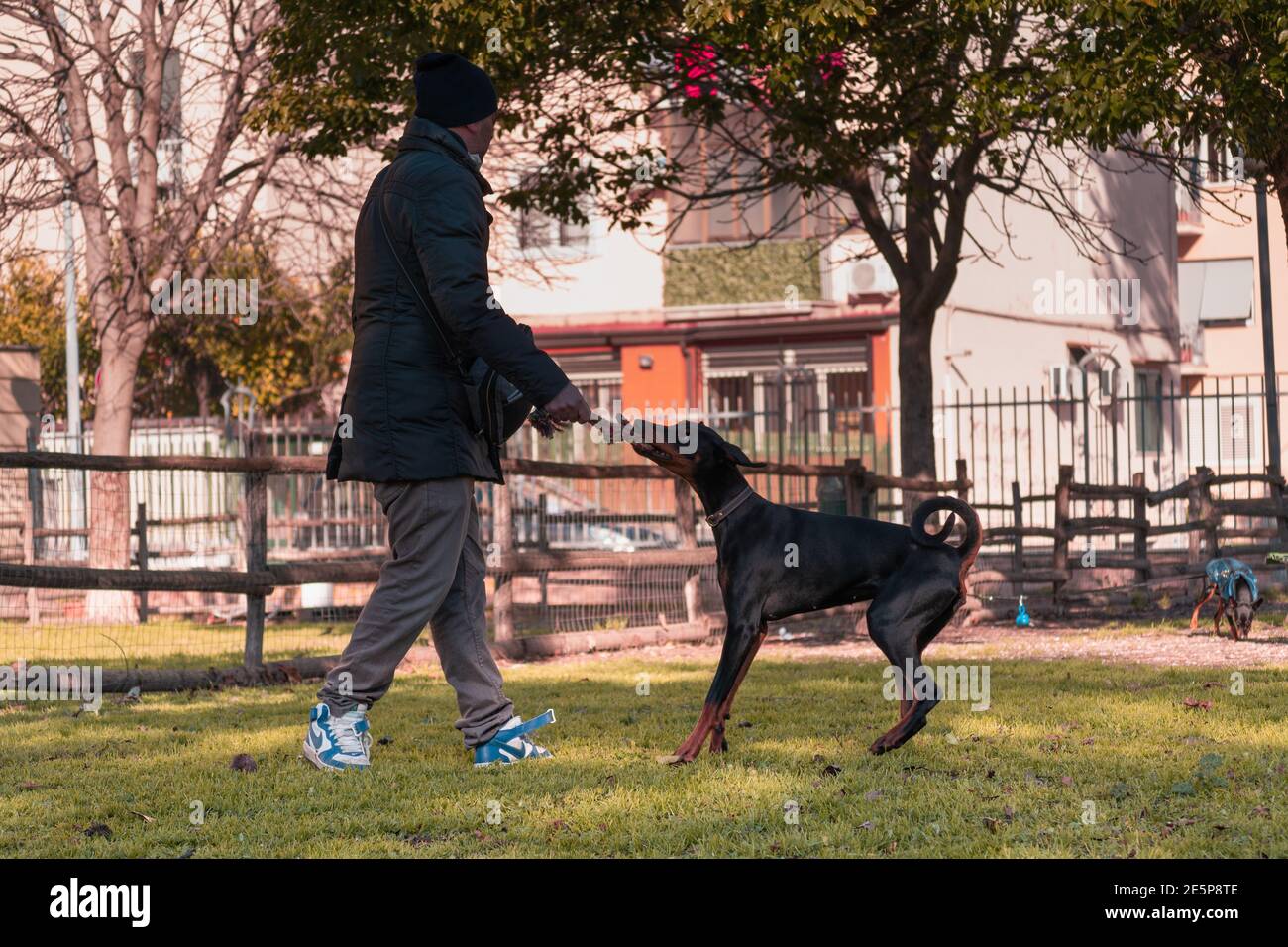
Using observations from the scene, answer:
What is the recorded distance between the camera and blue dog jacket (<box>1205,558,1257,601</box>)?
11.5 metres

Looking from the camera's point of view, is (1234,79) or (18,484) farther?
(18,484)

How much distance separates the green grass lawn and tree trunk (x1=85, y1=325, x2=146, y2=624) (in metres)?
6.28

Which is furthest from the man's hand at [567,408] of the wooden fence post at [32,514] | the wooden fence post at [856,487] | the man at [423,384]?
the wooden fence post at [32,514]

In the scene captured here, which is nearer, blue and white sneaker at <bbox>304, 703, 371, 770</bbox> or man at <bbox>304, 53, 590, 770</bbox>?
man at <bbox>304, 53, 590, 770</bbox>

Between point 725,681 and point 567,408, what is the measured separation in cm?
129

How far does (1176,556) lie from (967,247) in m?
8.68

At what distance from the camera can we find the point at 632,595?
12727mm

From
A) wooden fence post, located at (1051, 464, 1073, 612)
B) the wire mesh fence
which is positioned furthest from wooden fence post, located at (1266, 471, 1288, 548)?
the wire mesh fence

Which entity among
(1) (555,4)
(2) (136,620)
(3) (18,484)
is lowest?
(2) (136,620)

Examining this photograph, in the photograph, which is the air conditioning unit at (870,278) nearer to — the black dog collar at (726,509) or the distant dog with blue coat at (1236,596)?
the distant dog with blue coat at (1236,596)

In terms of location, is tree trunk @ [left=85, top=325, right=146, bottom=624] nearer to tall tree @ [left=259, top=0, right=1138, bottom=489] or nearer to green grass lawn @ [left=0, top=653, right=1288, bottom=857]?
tall tree @ [left=259, top=0, right=1138, bottom=489]

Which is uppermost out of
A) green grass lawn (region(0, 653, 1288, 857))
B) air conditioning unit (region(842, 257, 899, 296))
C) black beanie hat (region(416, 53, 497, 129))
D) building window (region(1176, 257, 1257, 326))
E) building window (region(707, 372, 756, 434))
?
building window (region(1176, 257, 1257, 326))
